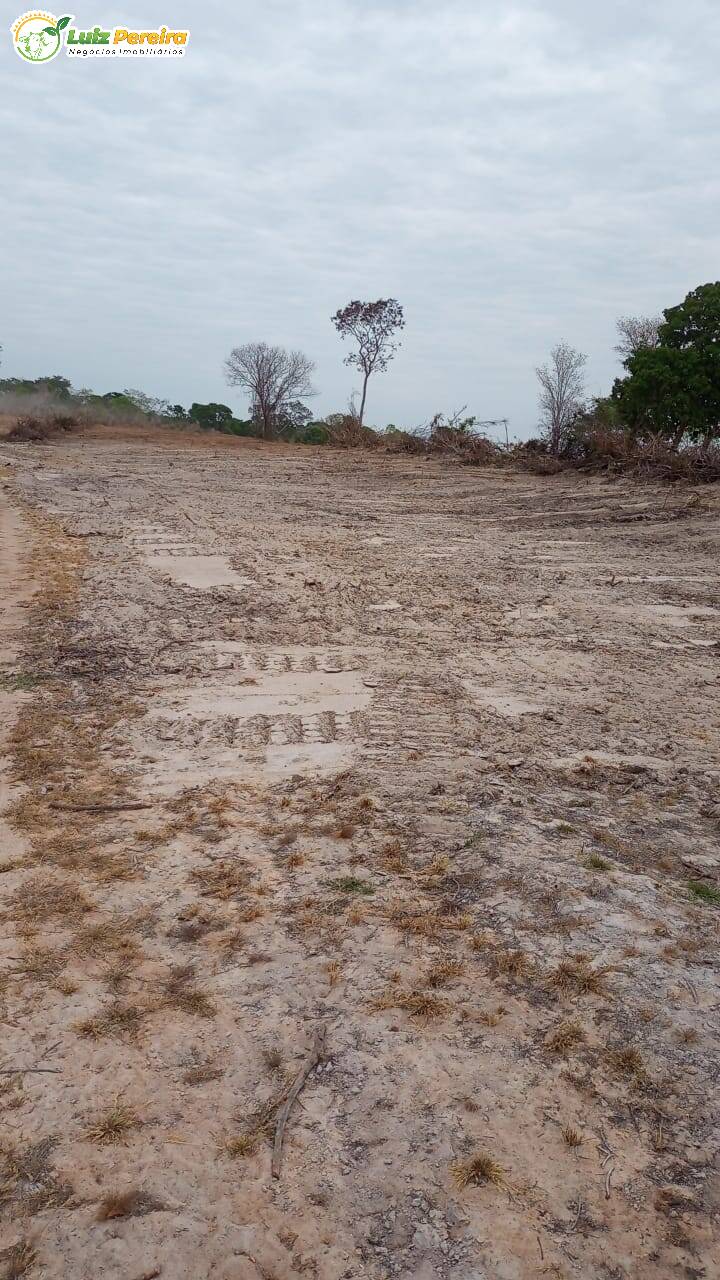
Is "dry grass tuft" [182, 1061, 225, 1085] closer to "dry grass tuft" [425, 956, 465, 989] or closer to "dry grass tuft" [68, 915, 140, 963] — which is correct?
"dry grass tuft" [68, 915, 140, 963]

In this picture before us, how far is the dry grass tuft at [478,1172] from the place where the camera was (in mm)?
1711

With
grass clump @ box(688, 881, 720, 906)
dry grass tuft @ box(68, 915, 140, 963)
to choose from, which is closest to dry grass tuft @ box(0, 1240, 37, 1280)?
dry grass tuft @ box(68, 915, 140, 963)

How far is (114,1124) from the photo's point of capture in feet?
5.99

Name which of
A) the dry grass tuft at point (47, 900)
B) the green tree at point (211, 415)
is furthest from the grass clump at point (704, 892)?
the green tree at point (211, 415)

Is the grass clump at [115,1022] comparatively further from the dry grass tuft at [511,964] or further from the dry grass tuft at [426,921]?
the dry grass tuft at [511,964]

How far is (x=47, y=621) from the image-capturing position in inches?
219

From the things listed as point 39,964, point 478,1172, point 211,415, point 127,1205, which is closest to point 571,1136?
point 478,1172

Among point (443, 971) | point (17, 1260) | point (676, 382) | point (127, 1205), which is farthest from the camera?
point (676, 382)

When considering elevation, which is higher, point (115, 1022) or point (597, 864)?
point (597, 864)

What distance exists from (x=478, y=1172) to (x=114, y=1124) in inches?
32.7

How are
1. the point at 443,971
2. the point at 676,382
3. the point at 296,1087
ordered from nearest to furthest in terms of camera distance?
the point at 296,1087 → the point at 443,971 → the point at 676,382

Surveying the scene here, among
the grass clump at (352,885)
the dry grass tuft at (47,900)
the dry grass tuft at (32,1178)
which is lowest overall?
the dry grass tuft at (32,1178)

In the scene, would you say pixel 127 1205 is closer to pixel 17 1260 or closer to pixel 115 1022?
pixel 17 1260

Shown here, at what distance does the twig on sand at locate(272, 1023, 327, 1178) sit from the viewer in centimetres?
176
